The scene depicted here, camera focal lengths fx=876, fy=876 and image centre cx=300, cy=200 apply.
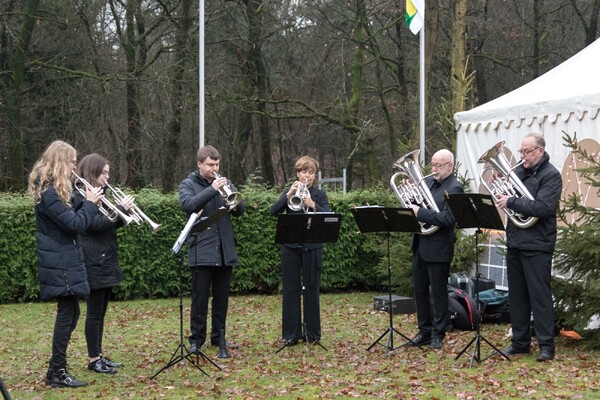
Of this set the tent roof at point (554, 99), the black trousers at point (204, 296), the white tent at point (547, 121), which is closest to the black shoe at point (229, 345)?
the black trousers at point (204, 296)

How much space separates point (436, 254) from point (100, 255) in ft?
10.8

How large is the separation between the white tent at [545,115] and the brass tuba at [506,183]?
2577 millimetres

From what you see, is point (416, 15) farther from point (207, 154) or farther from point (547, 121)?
point (207, 154)

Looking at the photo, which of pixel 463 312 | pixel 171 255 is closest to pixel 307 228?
pixel 463 312

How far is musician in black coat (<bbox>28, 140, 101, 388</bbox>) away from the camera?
23.5 ft

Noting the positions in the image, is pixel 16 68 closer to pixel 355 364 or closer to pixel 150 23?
pixel 150 23

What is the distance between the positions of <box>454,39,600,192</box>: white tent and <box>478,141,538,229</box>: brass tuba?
2.58m

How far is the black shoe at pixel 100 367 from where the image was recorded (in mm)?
7992

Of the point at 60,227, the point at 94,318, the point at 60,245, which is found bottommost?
the point at 94,318

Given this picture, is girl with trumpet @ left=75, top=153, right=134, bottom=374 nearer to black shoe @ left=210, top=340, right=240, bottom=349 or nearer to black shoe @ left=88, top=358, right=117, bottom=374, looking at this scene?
black shoe @ left=88, top=358, right=117, bottom=374

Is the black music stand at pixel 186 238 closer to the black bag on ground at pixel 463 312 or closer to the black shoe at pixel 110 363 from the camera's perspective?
the black shoe at pixel 110 363

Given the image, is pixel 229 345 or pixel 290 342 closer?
pixel 290 342

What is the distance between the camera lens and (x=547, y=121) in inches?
437

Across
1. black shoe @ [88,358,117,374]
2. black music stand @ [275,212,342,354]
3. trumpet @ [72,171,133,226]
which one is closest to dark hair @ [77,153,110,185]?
trumpet @ [72,171,133,226]
